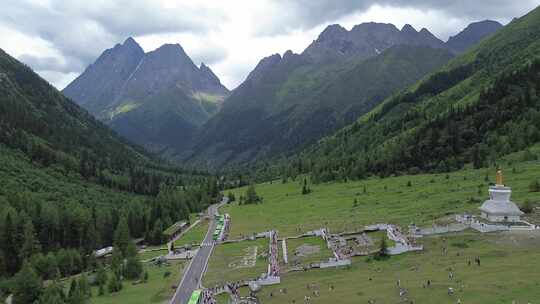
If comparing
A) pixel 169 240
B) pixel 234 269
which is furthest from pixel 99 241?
pixel 234 269

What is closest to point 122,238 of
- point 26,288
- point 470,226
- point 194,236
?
point 194,236

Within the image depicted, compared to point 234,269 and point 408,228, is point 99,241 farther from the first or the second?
point 408,228

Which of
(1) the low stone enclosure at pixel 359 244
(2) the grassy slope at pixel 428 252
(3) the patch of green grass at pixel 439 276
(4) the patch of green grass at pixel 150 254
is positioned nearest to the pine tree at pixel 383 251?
(1) the low stone enclosure at pixel 359 244

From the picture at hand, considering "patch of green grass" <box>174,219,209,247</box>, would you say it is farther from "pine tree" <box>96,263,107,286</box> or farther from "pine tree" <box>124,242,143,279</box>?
"pine tree" <box>96,263,107,286</box>

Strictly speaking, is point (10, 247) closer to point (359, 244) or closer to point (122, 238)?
point (122, 238)

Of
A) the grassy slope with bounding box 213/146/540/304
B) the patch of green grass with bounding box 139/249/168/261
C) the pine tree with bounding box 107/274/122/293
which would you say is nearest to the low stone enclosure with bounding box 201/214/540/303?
the grassy slope with bounding box 213/146/540/304

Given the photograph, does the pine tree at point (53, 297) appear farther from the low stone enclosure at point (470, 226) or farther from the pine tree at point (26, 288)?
the low stone enclosure at point (470, 226)
